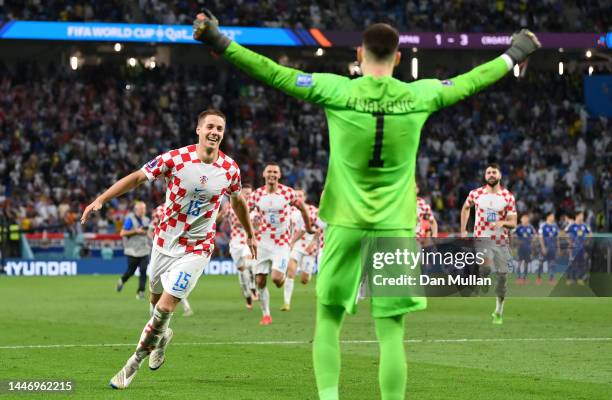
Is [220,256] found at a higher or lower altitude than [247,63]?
lower

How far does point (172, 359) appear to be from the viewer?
14055 millimetres

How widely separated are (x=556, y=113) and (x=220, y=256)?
1771 cm

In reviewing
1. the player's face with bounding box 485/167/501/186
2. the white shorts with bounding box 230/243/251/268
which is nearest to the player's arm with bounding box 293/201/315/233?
the player's face with bounding box 485/167/501/186

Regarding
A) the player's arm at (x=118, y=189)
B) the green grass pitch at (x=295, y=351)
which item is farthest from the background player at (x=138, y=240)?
the player's arm at (x=118, y=189)

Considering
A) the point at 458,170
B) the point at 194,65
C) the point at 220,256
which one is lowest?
Result: the point at 220,256

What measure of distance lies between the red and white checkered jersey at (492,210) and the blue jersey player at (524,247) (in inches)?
363

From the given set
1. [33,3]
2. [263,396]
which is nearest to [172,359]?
[263,396]

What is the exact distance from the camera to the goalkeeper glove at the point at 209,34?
6902 millimetres

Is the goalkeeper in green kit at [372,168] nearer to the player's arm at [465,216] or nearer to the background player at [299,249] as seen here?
the player's arm at [465,216]

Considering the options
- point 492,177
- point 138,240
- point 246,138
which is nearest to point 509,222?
point 492,177

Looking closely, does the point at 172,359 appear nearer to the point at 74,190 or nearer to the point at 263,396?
the point at 263,396

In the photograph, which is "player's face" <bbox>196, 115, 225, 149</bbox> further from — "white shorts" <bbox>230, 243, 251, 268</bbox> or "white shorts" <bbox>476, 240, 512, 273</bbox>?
"white shorts" <bbox>230, 243, 251, 268</bbox>

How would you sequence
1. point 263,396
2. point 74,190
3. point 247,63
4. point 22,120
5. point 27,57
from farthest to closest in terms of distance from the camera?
point 27,57
point 22,120
point 74,190
point 263,396
point 247,63

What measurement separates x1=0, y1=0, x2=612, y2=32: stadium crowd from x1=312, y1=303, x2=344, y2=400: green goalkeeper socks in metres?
41.1
